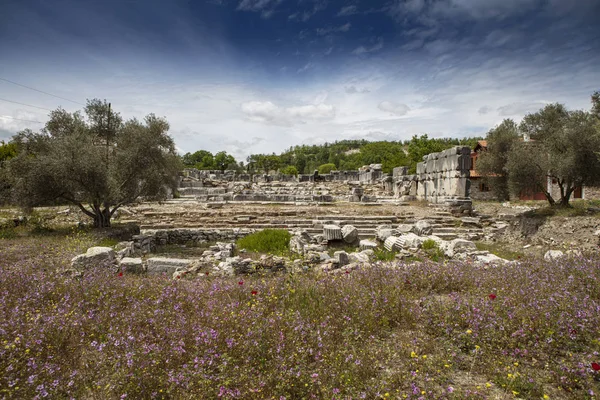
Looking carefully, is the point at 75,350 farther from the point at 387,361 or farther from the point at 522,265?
the point at 522,265

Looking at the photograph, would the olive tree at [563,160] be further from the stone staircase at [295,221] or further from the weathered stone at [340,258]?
the weathered stone at [340,258]

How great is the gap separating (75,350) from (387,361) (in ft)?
12.5

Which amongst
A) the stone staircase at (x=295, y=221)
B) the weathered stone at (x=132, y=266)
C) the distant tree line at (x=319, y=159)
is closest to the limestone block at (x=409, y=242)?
the stone staircase at (x=295, y=221)

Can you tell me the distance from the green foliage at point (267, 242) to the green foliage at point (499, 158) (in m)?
15.0

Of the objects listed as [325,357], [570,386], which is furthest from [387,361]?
[570,386]

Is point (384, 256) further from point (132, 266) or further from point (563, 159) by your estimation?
point (563, 159)

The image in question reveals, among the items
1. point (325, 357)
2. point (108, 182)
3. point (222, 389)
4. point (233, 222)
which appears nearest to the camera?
point (222, 389)

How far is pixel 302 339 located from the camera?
401 cm

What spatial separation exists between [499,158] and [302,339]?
2172 cm

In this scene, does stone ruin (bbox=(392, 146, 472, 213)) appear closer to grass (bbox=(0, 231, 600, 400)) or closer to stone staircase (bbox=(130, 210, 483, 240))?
stone staircase (bbox=(130, 210, 483, 240))

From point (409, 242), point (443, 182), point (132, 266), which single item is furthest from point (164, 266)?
point (443, 182)

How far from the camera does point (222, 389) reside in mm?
3000

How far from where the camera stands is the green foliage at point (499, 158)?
66.1ft

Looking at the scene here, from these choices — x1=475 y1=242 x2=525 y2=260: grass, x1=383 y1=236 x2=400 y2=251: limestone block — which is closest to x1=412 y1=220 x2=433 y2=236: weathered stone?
x1=475 y1=242 x2=525 y2=260: grass
